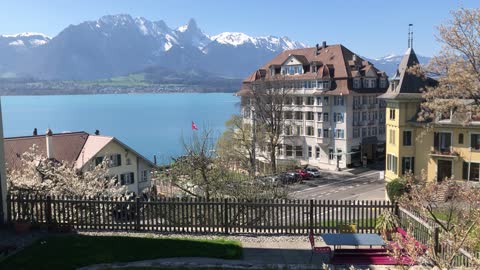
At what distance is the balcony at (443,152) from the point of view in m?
41.9

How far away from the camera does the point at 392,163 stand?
45.4 metres

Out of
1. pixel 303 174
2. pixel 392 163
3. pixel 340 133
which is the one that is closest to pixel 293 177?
pixel 303 174

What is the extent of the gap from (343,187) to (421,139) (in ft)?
37.1

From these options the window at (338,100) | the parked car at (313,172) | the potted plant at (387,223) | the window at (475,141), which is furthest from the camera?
the window at (338,100)

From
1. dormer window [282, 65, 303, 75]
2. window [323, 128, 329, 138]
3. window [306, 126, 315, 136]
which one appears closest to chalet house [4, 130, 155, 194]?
window [306, 126, 315, 136]

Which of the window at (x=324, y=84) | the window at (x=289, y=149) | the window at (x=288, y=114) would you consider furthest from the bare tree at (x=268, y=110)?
the window at (x=289, y=149)

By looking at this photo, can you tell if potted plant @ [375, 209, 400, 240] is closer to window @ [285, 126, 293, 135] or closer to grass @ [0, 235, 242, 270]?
grass @ [0, 235, 242, 270]

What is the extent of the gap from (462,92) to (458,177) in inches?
682

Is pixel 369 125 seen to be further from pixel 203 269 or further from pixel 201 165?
pixel 203 269

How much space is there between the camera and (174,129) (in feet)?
566

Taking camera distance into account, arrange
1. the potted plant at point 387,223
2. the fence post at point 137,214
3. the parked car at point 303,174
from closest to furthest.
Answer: the potted plant at point 387,223 → the fence post at point 137,214 → the parked car at point 303,174

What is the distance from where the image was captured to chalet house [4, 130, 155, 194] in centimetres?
3968

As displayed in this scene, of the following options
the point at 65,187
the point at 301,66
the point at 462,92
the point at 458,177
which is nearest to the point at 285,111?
the point at 301,66

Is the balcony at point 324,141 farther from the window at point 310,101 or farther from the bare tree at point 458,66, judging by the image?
the bare tree at point 458,66
